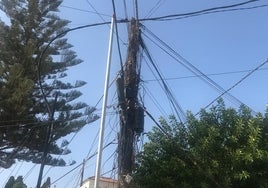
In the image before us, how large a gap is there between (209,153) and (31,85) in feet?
30.4

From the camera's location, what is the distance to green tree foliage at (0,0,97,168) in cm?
1750

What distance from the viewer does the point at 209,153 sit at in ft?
32.0

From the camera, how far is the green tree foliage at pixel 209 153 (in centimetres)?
934

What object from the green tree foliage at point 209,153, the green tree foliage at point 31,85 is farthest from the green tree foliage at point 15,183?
the green tree foliage at point 209,153

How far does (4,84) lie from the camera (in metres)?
17.8

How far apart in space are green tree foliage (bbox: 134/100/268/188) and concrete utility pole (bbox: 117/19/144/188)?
1.71 ft

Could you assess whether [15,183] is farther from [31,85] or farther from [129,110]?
[129,110]

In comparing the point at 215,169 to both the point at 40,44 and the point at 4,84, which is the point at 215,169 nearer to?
the point at 4,84

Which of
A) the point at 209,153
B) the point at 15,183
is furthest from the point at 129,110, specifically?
the point at 15,183

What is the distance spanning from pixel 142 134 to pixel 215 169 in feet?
6.03

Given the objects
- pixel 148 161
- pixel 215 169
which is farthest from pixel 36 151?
pixel 215 169

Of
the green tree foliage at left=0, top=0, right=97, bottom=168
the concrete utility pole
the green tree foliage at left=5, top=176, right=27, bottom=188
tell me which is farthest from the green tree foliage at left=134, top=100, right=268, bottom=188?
the green tree foliage at left=5, top=176, right=27, bottom=188

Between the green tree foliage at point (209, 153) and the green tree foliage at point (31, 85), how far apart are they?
745 cm

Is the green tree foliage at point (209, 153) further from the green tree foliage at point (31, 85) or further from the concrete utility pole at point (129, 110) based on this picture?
the green tree foliage at point (31, 85)
